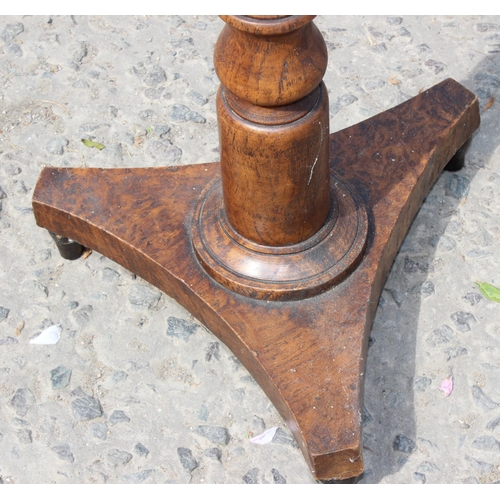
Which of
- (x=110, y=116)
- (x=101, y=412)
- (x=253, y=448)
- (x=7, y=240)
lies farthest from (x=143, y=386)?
(x=110, y=116)

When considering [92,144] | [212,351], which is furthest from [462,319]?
[92,144]

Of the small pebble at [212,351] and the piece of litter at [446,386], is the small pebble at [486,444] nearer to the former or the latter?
the piece of litter at [446,386]

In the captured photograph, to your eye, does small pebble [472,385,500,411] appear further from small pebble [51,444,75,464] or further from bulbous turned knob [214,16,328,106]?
small pebble [51,444,75,464]

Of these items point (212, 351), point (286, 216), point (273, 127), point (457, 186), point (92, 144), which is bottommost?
point (212, 351)

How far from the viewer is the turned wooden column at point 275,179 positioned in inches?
83.7

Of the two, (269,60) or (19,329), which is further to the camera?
(19,329)

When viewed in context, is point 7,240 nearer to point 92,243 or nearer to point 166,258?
point 92,243

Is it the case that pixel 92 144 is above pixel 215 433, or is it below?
above

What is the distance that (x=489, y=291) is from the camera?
2916mm

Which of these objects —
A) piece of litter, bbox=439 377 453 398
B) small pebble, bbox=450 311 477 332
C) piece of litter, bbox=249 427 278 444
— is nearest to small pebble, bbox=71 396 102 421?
piece of litter, bbox=249 427 278 444

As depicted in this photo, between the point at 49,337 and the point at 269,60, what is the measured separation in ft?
4.15

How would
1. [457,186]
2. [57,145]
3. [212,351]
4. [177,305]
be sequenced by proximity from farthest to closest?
[57,145], [457,186], [177,305], [212,351]

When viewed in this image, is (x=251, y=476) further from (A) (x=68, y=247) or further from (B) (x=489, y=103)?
(B) (x=489, y=103)

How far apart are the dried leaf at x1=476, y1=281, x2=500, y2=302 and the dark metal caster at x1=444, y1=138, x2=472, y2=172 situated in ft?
1.67
